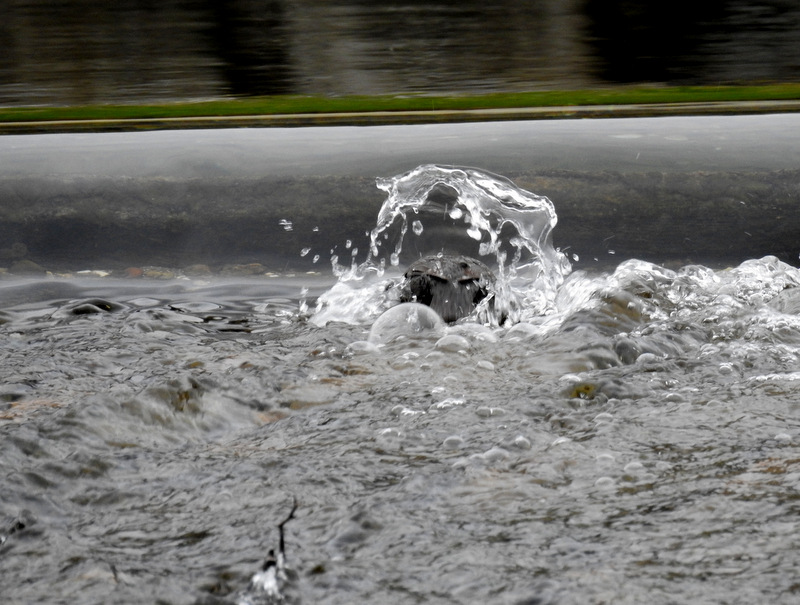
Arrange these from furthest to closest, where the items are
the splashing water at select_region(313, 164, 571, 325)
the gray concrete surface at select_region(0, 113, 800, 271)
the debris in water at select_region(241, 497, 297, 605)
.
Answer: the gray concrete surface at select_region(0, 113, 800, 271), the splashing water at select_region(313, 164, 571, 325), the debris in water at select_region(241, 497, 297, 605)

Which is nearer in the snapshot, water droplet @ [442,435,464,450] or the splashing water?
water droplet @ [442,435,464,450]

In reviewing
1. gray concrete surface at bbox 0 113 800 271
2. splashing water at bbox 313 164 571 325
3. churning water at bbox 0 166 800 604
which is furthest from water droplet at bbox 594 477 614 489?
gray concrete surface at bbox 0 113 800 271

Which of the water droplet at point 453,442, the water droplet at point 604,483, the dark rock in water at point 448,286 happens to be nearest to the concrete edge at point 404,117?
the dark rock in water at point 448,286

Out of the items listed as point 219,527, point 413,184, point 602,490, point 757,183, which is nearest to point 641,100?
point 757,183

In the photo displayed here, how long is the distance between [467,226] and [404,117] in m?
0.74

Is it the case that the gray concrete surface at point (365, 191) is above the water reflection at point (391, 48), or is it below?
below

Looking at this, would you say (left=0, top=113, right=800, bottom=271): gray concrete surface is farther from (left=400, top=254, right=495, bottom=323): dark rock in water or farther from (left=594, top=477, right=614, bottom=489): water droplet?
(left=594, top=477, right=614, bottom=489): water droplet

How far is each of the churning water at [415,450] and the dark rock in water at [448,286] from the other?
0.24 ft

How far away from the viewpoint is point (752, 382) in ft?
5.62

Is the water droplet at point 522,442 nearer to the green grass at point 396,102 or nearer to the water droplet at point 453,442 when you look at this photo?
the water droplet at point 453,442

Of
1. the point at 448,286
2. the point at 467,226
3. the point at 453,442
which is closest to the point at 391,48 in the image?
the point at 467,226

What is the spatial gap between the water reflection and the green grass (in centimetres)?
4

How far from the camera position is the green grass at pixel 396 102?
145 inches

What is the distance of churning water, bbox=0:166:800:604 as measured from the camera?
3.26 ft
